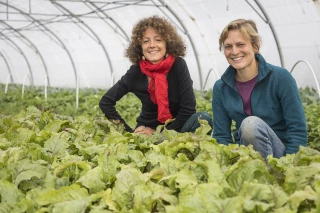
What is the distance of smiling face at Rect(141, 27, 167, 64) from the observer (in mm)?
4152

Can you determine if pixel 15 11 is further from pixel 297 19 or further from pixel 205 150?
pixel 205 150

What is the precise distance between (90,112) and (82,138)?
6.66 metres

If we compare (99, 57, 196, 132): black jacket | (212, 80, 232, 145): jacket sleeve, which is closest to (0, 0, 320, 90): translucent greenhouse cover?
(99, 57, 196, 132): black jacket

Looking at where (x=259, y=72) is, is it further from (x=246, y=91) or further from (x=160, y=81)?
(x=160, y=81)

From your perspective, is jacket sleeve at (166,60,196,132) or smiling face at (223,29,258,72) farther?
jacket sleeve at (166,60,196,132)

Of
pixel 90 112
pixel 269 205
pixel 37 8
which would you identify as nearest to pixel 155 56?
Result: pixel 269 205

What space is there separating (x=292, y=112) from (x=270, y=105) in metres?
0.18

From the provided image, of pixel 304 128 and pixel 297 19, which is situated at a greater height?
pixel 297 19

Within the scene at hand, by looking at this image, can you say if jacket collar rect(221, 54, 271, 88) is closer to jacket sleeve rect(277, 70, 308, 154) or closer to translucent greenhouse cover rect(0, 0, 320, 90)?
jacket sleeve rect(277, 70, 308, 154)

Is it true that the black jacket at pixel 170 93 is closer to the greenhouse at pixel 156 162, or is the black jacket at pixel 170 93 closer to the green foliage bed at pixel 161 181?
the greenhouse at pixel 156 162

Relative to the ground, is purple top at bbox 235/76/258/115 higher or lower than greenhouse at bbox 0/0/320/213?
higher

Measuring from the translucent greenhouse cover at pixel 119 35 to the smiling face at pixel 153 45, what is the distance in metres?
4.20

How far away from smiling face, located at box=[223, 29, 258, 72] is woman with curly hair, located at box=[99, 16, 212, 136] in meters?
0.94

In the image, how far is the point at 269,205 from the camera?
1.45 m
